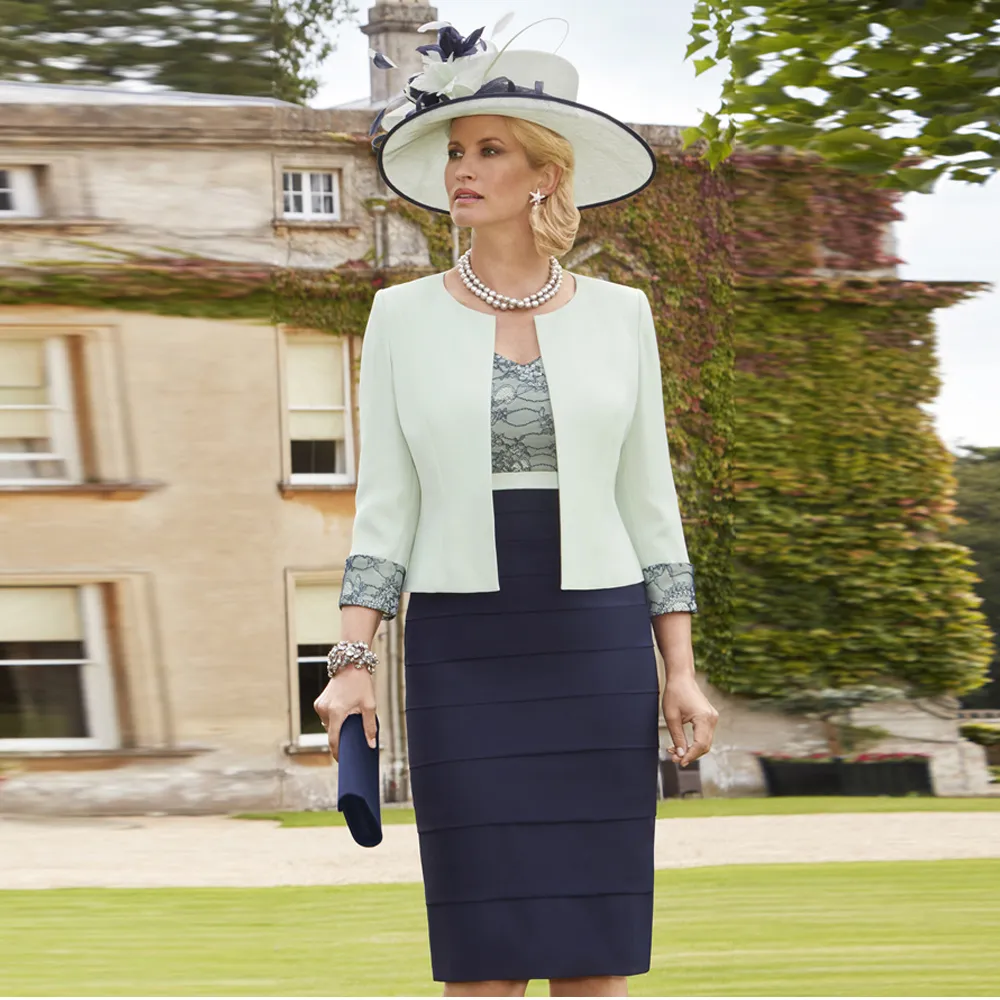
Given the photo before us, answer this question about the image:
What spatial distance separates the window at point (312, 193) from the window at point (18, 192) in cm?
185

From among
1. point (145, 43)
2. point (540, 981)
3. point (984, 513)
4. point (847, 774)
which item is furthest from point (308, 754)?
point (984, 513)

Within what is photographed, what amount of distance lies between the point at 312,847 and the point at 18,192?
511 cm

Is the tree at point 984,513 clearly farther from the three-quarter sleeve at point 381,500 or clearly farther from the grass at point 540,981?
the three-quarter sleeve at point 381,500

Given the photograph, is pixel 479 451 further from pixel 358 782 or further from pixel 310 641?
pixel 310 641

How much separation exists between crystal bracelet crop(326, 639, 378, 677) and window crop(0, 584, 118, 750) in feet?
29.0

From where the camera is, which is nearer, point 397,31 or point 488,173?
point 488,173

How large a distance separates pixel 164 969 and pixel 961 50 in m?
4.33

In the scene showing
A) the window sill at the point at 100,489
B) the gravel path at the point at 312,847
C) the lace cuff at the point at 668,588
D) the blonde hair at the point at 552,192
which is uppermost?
the blonde hair at the point at 552,192

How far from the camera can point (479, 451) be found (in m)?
2.65

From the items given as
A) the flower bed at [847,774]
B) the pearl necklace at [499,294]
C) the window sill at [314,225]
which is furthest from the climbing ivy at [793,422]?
the pearl necklace at [499,294]

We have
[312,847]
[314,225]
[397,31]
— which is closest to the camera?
[312,847]

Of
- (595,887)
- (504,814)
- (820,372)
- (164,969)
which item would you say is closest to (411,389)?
(504,814)

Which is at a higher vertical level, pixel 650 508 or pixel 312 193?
pixel 312 193

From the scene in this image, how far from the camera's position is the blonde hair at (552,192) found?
2.76 meters
